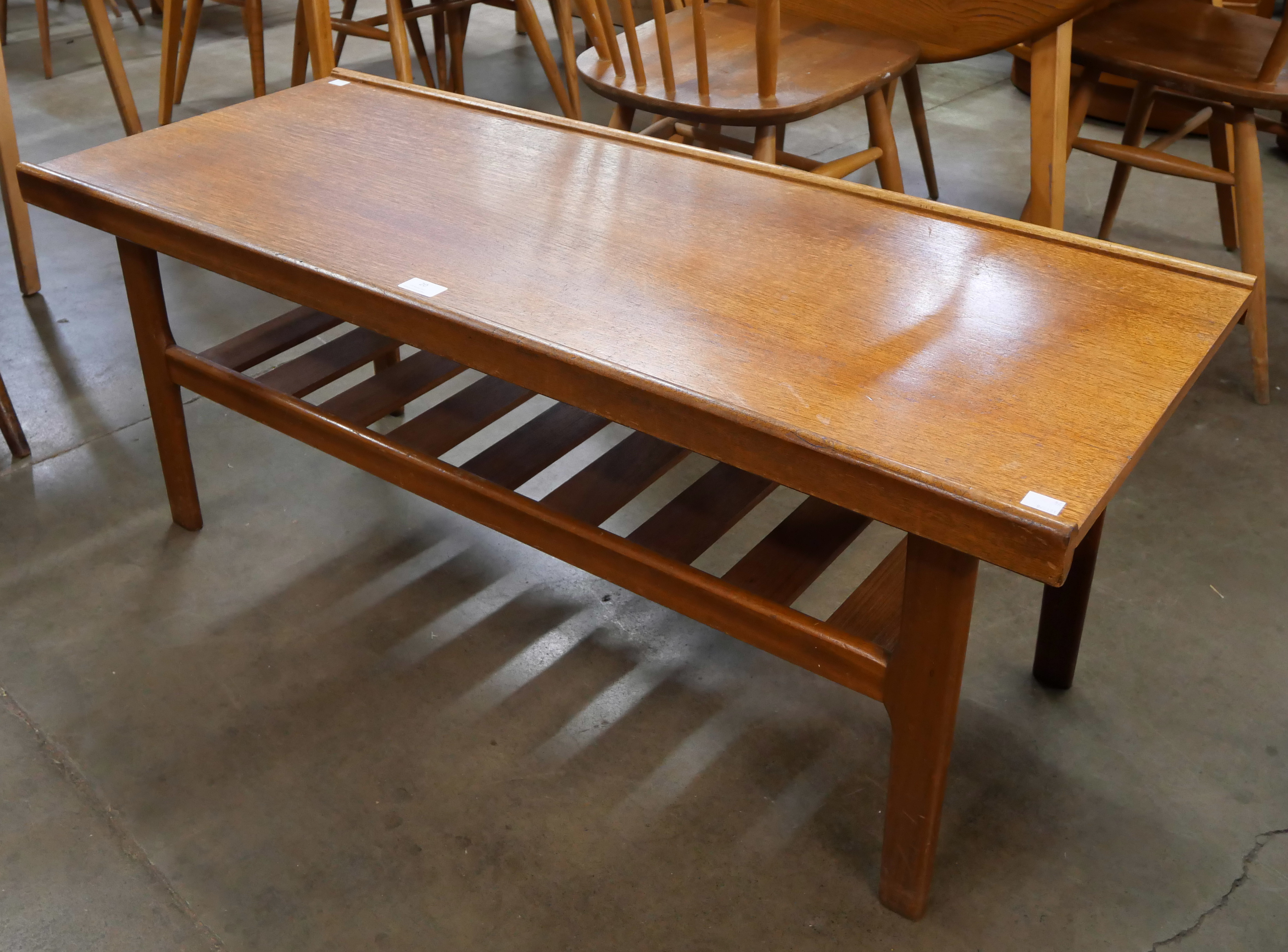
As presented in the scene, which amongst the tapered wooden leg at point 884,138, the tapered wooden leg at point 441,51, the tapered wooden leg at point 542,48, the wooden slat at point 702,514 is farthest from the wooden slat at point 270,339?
the tapered wooden leg at point 441,51

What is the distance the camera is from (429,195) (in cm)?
140

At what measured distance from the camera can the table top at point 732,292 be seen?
36.0 inches

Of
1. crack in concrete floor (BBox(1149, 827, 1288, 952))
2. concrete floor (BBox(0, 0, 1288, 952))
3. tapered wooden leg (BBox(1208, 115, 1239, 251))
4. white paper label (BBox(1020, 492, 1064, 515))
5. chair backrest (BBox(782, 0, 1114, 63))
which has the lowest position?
crack in concrete floor (BBox(1149, 827, 1288, 952))

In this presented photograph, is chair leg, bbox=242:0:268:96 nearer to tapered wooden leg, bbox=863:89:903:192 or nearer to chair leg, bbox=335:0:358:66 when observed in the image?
chair leg, bbox=335:0:358:66

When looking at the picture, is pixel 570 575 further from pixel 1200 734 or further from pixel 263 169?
pixel 1200 734

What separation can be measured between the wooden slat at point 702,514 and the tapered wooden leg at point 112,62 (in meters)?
1.94

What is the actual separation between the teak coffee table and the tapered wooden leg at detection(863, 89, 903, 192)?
63cm

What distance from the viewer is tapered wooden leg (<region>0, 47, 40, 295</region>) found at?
88.0 inches

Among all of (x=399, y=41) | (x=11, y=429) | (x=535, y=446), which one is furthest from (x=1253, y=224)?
(x=11, y=429)

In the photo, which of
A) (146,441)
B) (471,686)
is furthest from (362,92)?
(471,686)

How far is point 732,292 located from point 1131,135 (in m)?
1.55

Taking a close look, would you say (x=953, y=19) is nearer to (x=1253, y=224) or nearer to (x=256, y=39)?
(x=1253, y=224)

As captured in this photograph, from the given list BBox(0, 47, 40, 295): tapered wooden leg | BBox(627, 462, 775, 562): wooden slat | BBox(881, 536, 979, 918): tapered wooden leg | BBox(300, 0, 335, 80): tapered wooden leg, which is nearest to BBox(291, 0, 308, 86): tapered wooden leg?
BBox(300, 0, 335, 80): tapered wooden leg

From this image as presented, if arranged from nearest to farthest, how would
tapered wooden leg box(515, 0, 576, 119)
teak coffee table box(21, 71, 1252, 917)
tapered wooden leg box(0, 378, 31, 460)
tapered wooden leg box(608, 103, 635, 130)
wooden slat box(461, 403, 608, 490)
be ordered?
teak coffee table box(21, 71, 1252, 917)
wooden slat box(461, 403, 608, 490)
tapered wooden leg box(0, 378, 31, 460)
tapered wooden leg box(608, 103, 635, 130)
tapered wooden leg box(515, 0, 576, 119)
